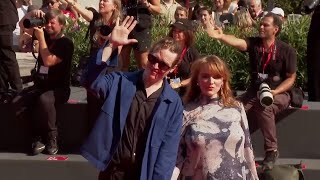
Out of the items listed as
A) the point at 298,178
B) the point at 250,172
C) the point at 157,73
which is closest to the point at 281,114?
the point at 298,178

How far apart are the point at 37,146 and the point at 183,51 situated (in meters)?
1.69

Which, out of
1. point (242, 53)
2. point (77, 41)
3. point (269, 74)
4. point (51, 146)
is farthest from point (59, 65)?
point (242, 53)

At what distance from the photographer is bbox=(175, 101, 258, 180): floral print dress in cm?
488

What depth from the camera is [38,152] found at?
773cm

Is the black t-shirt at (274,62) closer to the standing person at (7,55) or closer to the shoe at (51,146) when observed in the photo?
the shoe at (51,146)

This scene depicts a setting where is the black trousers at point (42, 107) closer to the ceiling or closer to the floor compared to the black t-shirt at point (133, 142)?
closer to the floor

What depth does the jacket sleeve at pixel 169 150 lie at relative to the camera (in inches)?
182

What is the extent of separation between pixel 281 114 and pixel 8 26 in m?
3.05

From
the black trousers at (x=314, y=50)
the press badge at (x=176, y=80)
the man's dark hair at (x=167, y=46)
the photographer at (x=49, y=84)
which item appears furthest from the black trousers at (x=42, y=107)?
the man's dark hair at (x=167, y=46)

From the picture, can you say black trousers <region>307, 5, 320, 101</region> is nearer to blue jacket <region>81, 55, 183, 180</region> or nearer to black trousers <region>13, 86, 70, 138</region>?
black trousers <region>13, 86, 70, 138</region>

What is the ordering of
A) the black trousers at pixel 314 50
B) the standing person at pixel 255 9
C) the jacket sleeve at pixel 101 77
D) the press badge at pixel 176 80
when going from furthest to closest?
the standing person at pixel 255 9
the press badge at pixel 176 80
the black trousers at pixel 314 50
the jacket sleeve at pixel 101 77

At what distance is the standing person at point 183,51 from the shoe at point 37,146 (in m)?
1.42

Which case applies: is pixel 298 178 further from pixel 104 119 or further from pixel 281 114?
pixel 104 119

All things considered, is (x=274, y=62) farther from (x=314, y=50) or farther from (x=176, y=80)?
(x=176, y=80)
